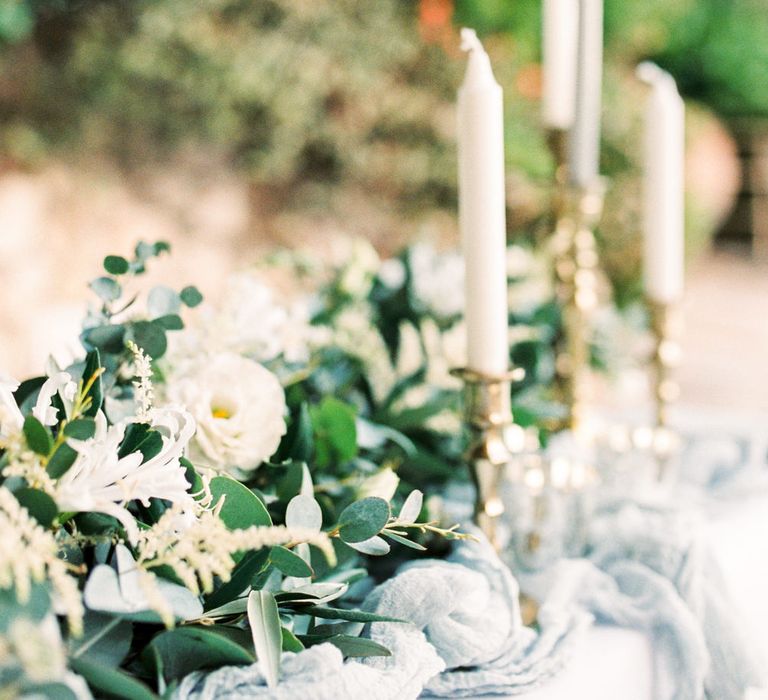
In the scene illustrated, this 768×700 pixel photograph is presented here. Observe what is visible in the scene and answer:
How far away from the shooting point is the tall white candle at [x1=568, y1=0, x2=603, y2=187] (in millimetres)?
869

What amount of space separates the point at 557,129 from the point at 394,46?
221cm

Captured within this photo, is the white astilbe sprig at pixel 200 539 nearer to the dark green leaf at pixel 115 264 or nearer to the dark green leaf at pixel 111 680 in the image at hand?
the dark green leaf at pixel 111 680

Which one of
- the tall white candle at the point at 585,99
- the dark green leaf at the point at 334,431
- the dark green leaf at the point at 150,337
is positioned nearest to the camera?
the dark green leaf at the point at 150,337

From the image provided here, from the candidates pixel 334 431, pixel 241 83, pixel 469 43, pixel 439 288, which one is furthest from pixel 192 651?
pixel 241 83

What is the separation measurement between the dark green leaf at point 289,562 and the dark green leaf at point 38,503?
0.47 feet

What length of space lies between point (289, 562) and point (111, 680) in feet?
0.44

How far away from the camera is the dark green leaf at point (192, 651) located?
0.46 m

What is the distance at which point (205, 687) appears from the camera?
0.46 m

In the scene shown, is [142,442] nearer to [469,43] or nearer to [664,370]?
[469,43]

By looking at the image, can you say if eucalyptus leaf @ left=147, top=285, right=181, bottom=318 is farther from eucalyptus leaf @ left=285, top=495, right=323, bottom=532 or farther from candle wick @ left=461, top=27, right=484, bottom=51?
candle wick @ left=461, top=27, right=484, bottom=51

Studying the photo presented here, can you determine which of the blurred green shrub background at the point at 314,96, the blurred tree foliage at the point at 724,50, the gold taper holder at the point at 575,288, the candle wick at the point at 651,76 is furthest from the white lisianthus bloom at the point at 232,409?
the blurred tree foliage at the point at 724,50

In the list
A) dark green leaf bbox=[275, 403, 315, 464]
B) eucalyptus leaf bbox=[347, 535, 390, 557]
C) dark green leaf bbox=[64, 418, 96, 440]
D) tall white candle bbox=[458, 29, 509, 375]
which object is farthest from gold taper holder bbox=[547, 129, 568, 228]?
dark green leaf bbox=[64, 418, 96, 440]

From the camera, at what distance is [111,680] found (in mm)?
410

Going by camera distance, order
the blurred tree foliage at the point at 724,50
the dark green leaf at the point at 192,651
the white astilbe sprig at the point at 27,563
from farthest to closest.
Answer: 1. the blurred tree foliage at the point at 724,50
2. the dark green leaf at the point at 192,651
3. the white astilbe sprig at the point at 27,563
